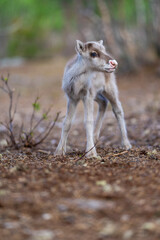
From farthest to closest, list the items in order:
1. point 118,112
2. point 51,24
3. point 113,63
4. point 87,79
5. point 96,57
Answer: point 51,24 < point 118,112 < point 87,79 < point 96,57 < point 113,63

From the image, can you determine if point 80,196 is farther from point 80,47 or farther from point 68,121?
point 80,47

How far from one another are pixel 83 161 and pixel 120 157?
0.74 metres

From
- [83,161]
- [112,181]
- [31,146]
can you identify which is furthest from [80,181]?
[31,146]

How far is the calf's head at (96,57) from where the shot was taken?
669 cm

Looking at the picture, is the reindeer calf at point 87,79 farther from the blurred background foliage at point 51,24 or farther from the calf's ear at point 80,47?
the blurred background foliage at point 51,24

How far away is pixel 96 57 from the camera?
6.79 metres

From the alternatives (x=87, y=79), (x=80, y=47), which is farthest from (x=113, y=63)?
(x=80, y=47)

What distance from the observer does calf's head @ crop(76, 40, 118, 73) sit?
21.9ft

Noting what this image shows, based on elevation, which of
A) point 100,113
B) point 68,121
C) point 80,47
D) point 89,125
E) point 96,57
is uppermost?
point 80,47

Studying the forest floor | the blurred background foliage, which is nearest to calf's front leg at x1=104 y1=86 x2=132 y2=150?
the forest floor

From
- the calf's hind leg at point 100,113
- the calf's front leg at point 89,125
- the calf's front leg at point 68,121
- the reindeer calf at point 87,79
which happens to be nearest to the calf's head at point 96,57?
the reindeer calf at point 87,79

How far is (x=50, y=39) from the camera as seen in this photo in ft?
111

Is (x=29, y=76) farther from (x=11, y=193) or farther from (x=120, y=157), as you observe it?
(x=11, y=193)

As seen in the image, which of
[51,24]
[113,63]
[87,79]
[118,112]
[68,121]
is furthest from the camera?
[51,24]
